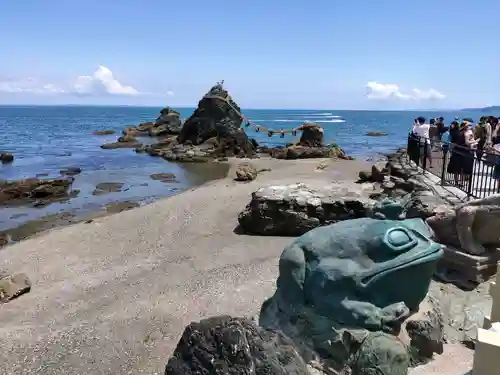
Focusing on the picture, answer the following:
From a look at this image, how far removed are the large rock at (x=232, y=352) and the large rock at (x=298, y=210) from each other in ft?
25.0

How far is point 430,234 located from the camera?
167 inches

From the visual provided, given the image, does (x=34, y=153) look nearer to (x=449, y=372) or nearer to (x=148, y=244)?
(x=148, y=244)

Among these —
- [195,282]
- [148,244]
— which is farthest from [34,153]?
[195,282]

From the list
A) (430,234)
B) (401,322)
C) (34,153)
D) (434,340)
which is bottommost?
(34,153)

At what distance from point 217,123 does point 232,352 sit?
3165 cm

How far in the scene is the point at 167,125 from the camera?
49.7 meters

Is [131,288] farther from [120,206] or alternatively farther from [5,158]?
[5,158]

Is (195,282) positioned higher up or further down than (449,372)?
further down

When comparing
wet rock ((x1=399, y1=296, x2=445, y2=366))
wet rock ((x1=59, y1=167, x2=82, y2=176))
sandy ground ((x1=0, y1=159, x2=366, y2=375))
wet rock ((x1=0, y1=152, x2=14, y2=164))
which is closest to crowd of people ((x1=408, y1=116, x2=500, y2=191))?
sandy ground ((x1=0, y1=159, x2=366, y2=375))

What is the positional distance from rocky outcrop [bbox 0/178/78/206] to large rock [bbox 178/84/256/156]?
42.4 ft

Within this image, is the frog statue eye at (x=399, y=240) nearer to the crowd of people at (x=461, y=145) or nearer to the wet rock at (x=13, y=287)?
the crowd of people at (x=461, y=145)

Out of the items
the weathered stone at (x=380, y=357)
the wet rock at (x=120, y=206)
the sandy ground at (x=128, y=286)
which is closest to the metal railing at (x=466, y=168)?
the sandy ground at (x=128, y=286)

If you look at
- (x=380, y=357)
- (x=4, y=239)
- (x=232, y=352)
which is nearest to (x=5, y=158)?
(x=4, y=239)

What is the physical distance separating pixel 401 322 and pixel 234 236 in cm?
680
